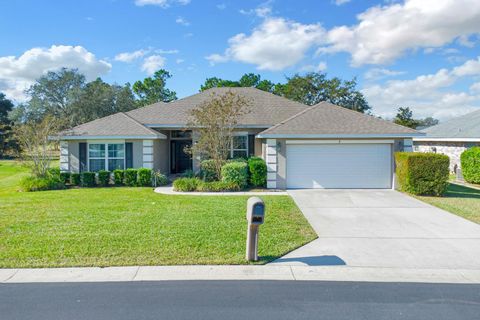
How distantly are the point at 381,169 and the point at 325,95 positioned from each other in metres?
26.4

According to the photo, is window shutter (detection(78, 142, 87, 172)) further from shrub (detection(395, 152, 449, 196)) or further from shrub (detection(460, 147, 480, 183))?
shrub (detection(460, 147, 480, 183))

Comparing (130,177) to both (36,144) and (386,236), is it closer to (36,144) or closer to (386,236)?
(36,144)

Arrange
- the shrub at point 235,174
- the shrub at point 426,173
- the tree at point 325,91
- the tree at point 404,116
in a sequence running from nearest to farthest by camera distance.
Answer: the shrub at point 426,173
the shrub at point 235,174
the tree at point 404,116
the tree at point 325,91

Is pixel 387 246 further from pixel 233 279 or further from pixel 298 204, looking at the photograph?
pixel 298 204

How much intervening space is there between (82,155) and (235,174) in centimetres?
782

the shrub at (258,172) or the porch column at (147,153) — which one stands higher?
the porch column at (147,153)

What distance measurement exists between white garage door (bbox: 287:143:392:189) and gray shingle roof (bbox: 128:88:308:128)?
3.35m

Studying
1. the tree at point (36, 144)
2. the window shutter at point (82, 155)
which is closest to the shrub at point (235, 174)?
the window shutter at point (82, 155)

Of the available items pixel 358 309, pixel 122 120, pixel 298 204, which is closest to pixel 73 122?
pixel 122 120

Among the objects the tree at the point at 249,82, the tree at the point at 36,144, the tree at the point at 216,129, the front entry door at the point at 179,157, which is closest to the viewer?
the tree at the point at 216,129

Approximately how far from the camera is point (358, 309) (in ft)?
14.2

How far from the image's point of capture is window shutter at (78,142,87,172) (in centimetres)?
1630

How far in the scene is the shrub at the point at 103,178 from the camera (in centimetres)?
1566

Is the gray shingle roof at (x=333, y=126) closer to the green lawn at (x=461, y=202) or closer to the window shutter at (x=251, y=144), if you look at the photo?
the window shutter at (x=251, y=144)
